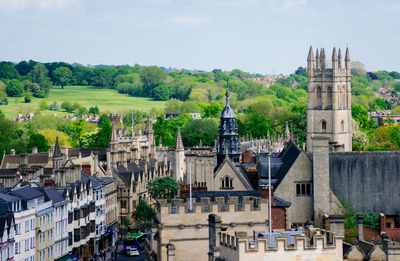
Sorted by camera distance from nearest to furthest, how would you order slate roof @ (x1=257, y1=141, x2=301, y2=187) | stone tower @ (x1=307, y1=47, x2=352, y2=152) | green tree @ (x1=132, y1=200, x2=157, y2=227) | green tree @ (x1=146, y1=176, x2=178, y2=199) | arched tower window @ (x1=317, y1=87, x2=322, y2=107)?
slate roof @ (x1=257, y1=141, x2=301, y2=187) → green tree @ (x1=132, y1=200, x2=157, y2=227) → green tree @ (x1=146, y1=176, x2=178, y2=199) → stone tower @ (x1=307, y1=47, x2=352, y2=152) → arched tower window @ (x1=317, y1=87, x2=322, y2=107)

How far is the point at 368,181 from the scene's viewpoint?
284ft

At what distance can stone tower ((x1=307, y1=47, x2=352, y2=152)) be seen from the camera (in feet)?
492

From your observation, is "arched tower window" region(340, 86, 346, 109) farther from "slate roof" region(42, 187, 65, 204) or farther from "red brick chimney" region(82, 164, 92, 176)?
"slate roof" region(42, 187, 65, 204)

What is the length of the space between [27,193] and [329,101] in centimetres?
7280


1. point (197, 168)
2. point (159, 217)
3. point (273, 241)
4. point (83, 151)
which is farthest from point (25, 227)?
point (83, 151)

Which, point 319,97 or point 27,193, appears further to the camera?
point 319,97

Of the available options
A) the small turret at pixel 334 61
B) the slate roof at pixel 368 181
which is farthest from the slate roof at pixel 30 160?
the slate roof at pixel 368 181

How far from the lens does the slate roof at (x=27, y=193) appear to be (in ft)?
275

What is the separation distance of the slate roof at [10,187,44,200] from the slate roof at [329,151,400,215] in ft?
73.2

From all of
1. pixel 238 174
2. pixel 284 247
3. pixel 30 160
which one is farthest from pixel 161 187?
pixel 284 247

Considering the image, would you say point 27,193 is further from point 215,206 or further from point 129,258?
point 215,206

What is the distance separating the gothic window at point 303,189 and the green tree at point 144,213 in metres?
32.4

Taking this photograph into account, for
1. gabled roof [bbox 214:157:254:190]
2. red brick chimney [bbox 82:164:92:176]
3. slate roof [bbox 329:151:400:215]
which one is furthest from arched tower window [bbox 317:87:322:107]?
gabled roof [bbox 214:157:254:190]

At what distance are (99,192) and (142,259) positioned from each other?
13353mm
